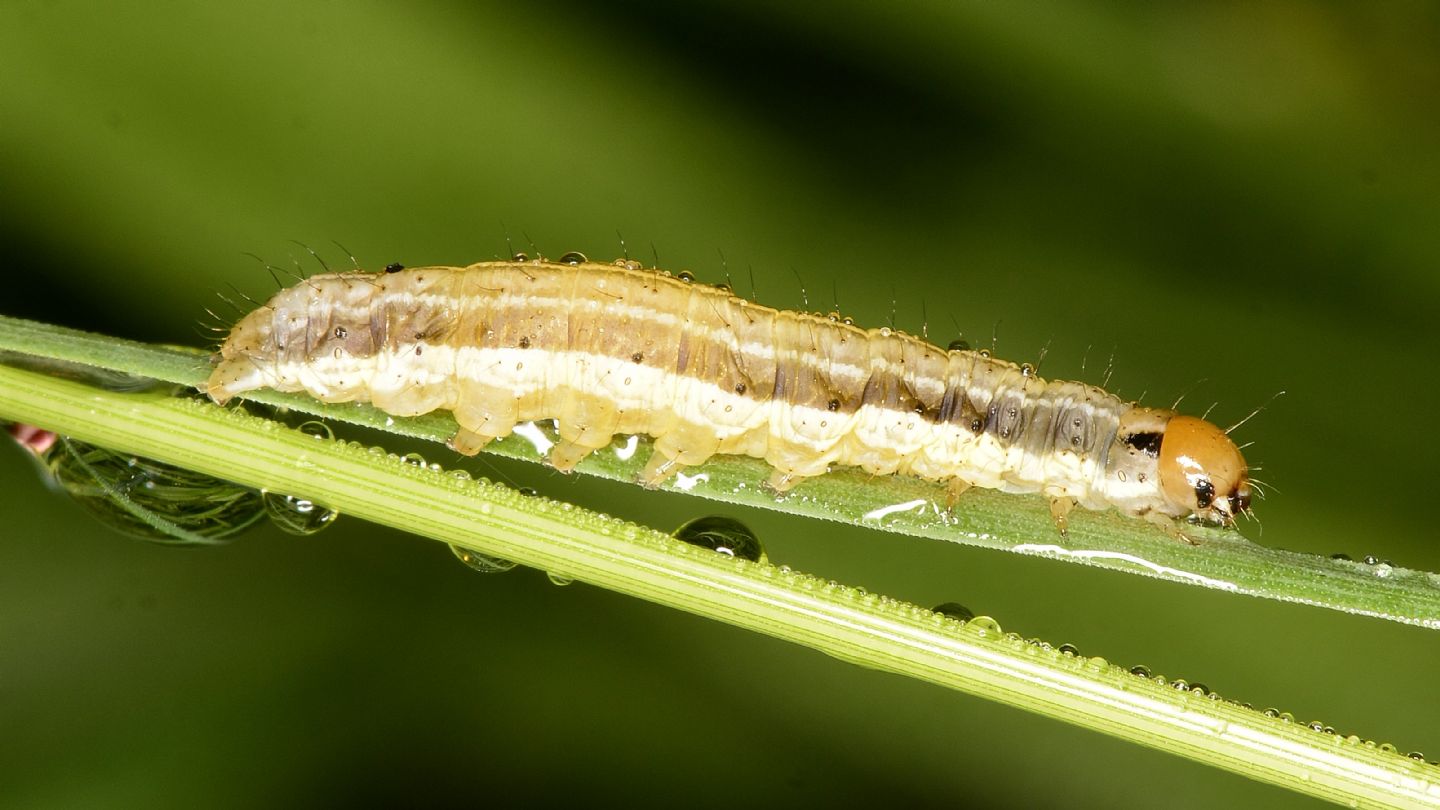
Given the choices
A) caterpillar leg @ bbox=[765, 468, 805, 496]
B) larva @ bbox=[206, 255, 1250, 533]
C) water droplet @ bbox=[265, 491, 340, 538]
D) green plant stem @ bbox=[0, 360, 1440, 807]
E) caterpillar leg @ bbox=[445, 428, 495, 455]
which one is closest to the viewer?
green plant stem @ bbox=[0, 360, 1440, 807]

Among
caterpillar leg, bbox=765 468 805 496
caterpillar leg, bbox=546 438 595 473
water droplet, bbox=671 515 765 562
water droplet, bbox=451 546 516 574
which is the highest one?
caterpillar leg, bbox=765 468 805 496

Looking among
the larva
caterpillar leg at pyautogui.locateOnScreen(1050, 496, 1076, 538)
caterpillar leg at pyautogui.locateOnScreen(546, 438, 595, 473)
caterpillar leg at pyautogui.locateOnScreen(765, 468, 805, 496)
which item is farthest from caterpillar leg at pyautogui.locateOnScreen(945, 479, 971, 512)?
caterpillar leg at pyautogui.locateOnScreen(546, 438, 595, 473)

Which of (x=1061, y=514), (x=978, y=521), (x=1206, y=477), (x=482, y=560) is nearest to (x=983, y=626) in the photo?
(x=978, y=521)

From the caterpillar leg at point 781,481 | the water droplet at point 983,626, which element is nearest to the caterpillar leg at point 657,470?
the caterpillar leg at point 781,481

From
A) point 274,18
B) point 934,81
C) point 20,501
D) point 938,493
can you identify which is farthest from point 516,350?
point 934,81

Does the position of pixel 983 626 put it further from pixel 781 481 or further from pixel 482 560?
pixel 482 560

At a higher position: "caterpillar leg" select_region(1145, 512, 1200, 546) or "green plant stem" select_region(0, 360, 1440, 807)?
"caterpillar leg" select_region(1145, 512, 1200, 546)

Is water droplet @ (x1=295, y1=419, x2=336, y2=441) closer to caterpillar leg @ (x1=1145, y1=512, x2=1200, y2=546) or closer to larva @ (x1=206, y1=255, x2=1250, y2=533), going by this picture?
larva @ (x1=206, y1=255, x2=1250, y2=533)
